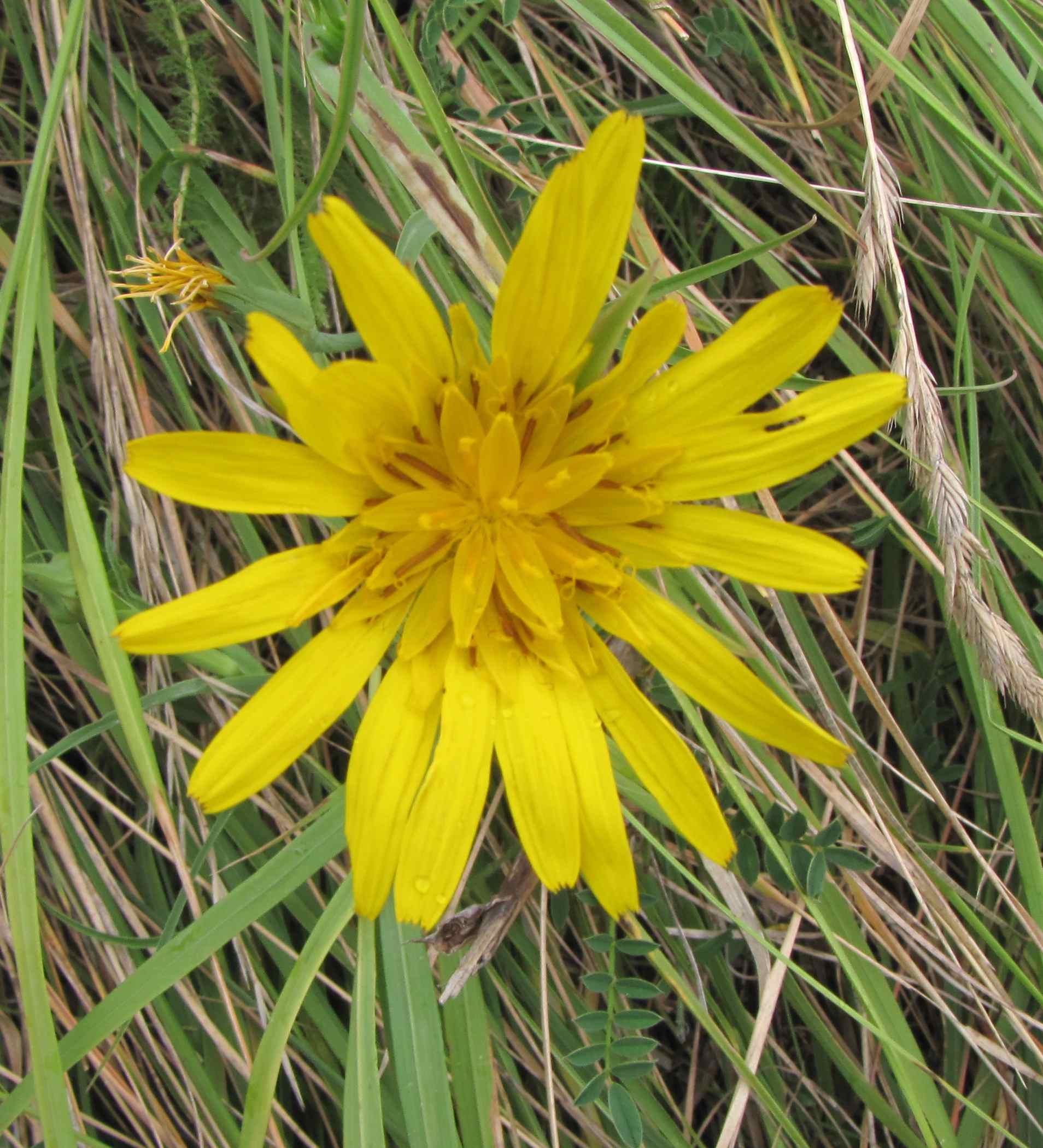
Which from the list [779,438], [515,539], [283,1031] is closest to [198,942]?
[283,1031]

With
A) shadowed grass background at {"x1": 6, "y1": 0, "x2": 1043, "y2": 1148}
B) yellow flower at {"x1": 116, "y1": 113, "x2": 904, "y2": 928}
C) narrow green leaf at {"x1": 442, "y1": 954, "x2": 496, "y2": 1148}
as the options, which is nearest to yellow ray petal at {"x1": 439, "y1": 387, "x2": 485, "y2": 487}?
yellow flower at {"x1": 116, "y1": 113, "x2": 904, "y2": 928}

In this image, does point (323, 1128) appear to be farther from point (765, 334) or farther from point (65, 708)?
point (765, 334)

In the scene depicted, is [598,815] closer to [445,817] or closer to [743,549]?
[445,817]

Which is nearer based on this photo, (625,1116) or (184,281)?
(184,281)

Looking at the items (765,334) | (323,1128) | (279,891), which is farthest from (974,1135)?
(765,334)

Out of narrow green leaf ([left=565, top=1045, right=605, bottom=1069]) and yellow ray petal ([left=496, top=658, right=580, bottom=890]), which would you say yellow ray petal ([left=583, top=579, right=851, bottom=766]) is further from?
narrow green leaf ([left=565, top=1045, right=605, bottom=1069])

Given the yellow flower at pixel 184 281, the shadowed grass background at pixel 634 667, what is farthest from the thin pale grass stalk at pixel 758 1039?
the yellow flower at pixel 184 281

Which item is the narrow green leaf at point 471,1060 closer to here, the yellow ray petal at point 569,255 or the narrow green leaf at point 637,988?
the narrow green leaf at point 637,988
